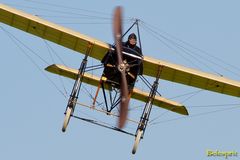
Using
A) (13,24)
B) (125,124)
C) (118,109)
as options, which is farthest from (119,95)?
(13,24)

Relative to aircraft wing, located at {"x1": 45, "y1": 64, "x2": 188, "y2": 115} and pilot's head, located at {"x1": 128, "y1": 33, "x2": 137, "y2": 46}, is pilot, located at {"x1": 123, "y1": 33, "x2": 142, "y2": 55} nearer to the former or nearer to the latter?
pilot's head, located at {"x1": 128, "y1": 33, "x2": 137, "y2": 46}

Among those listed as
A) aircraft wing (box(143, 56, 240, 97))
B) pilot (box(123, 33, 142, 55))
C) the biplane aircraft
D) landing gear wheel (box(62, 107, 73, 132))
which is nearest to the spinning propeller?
the biplane aircraft

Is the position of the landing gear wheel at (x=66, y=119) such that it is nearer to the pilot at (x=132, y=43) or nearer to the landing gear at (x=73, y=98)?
the landing gear at (x=73, y=98)

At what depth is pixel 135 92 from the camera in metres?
30.2

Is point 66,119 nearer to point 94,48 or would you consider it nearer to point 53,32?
point 94,48

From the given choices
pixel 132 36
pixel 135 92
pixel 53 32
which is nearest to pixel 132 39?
pixel 132 36

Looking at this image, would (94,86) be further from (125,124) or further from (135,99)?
(125,124)

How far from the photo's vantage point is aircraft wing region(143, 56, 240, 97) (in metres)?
28.9

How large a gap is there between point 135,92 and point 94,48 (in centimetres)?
268

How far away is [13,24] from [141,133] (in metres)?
6.06

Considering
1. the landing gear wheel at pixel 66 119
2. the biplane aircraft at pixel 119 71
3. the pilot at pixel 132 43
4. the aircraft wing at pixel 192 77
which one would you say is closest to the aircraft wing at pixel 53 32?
the biplane aircraft at pixel 119 71

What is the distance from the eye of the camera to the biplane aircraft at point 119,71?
2641cm

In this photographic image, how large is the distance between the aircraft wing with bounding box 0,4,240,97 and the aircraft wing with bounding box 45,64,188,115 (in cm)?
103

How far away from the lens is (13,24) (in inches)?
1142
